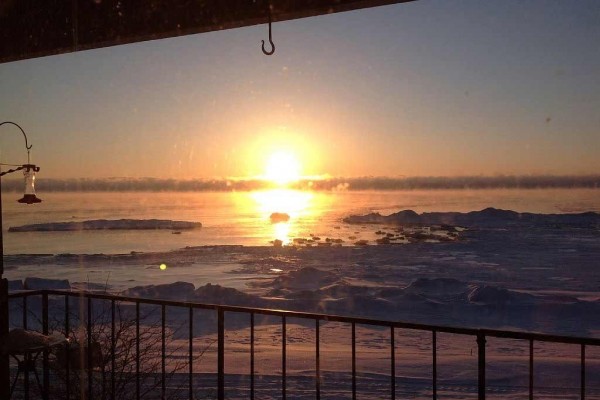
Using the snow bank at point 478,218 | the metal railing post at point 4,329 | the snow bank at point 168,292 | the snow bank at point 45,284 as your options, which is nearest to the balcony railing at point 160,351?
the metal railing post at point 4,329

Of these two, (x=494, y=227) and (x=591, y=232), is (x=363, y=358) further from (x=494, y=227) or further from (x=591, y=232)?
(x=494, y=227)

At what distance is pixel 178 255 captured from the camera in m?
32.7

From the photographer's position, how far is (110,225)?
5638cm

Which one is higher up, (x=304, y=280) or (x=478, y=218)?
(x=478, y=218)

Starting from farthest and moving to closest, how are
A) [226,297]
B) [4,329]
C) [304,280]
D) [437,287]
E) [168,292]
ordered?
1. [304,280]
2. [437,287]
3. [168,292]
4. [226,297]
5. [4,329]

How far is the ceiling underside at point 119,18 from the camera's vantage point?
2148 millimetres

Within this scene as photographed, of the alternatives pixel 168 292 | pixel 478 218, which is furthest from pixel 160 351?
pixel 478 218

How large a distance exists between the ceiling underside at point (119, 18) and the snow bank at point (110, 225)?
53.1m

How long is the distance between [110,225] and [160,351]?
47.6 meters

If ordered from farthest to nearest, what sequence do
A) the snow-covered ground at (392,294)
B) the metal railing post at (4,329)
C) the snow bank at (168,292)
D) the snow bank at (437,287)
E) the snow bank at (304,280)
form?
the snow bank at (304,280)
the snow bank at (437,287)
the snow bank at (168,292)
the snow-covered ground at (392,294)
the metal railing post at (4,329)

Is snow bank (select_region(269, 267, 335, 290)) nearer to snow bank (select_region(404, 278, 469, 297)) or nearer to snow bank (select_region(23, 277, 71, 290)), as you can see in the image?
snow bank (select_region(404, 278, 469, 297))

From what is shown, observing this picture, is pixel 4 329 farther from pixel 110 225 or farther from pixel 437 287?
pixel 110 225

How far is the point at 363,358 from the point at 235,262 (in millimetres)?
18807

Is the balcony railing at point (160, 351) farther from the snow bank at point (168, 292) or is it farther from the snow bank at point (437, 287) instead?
the snow bank at point (437, 287)
